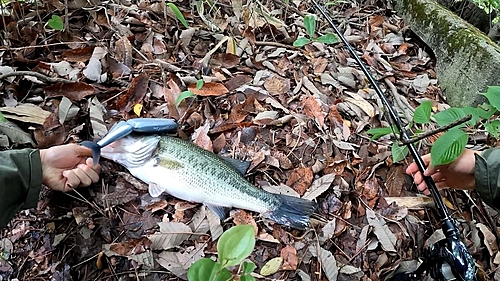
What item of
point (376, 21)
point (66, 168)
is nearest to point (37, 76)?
point (66, 168)

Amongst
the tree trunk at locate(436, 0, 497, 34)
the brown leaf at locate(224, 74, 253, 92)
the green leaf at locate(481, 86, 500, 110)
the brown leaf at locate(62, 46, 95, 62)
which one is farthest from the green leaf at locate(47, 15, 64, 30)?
the tree trunk at locate(436, 0, 497, 34)

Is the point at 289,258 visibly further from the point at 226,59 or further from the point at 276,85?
the point at 226,59

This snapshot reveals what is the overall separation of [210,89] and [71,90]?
33.6 inches

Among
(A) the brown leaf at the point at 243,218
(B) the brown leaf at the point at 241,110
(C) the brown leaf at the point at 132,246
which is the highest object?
(B) the brown leaf at the point at 241,110

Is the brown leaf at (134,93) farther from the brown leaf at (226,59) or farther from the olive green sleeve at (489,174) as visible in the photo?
the olive green sleeve at (489,174)

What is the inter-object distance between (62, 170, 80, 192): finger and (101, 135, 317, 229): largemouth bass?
0.21 meters

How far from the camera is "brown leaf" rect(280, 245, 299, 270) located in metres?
2.33

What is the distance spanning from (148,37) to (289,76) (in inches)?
41.8

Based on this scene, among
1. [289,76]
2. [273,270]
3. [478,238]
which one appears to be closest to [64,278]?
[273,270]

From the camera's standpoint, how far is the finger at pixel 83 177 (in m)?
2.37

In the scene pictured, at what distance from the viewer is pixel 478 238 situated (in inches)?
107

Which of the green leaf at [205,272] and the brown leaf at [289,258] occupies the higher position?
the green leaf at [205,272]

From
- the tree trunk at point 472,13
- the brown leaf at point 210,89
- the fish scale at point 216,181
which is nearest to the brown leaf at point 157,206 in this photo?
the fish scale at point 216,181

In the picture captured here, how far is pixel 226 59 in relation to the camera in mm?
3357
